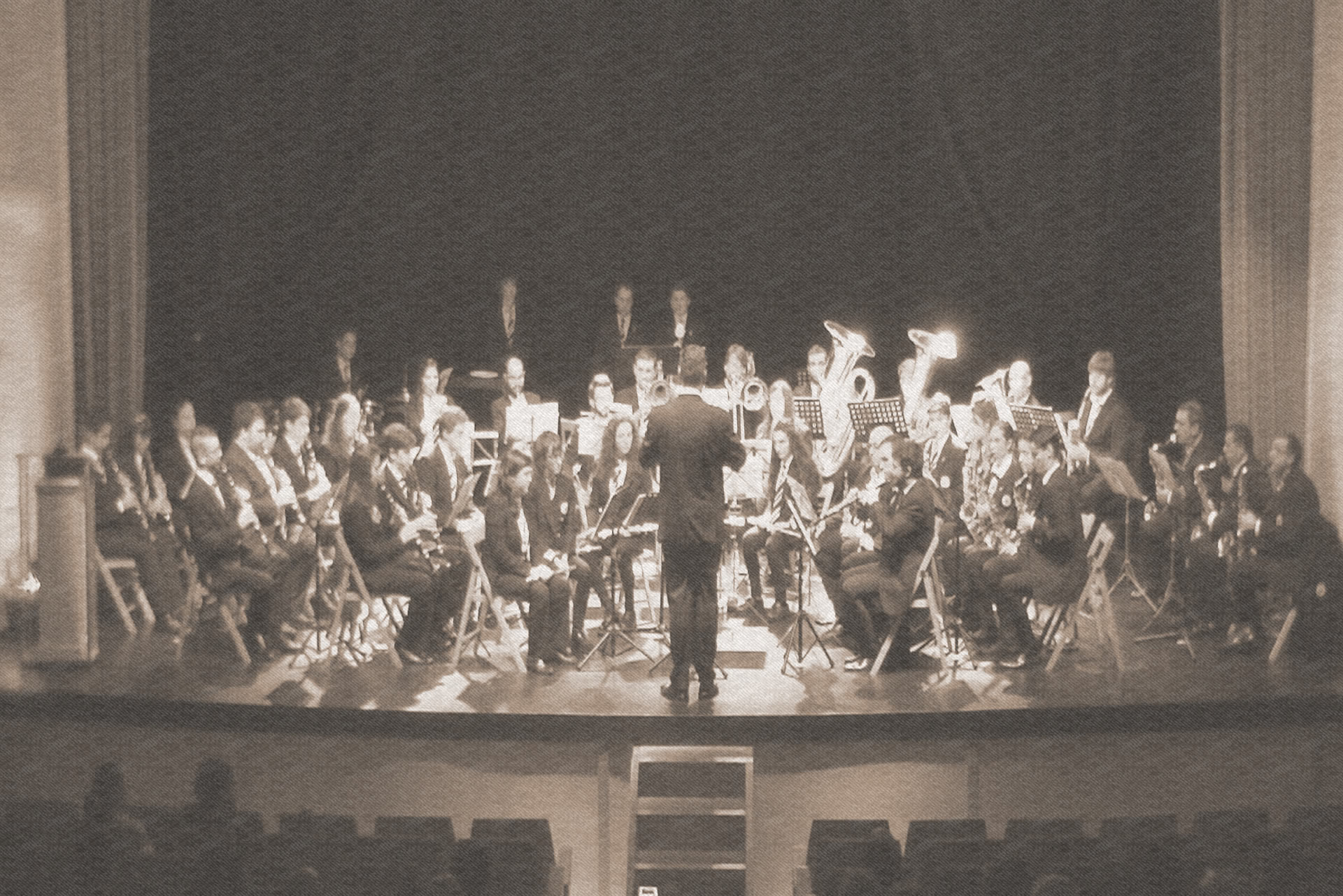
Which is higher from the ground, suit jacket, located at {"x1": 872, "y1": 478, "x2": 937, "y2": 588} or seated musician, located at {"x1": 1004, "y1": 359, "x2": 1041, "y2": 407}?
seated musician, located at {"x1": 1004, "y1": 359, "x2": 1041, "y2": 407}

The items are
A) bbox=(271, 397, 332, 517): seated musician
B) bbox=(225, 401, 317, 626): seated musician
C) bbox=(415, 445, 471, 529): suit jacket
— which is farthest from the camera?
bbox=(271, 397, 332, 517): seated musician

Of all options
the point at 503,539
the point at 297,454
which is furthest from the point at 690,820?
the point at 297,454

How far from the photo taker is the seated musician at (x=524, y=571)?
800cm

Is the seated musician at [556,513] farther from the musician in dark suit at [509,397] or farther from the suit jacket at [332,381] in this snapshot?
the suit jacket at [332,381]

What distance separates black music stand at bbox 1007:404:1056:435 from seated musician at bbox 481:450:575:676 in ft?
8.83

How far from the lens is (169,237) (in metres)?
12.7

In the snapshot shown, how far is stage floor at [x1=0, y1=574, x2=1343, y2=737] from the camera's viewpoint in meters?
7.15

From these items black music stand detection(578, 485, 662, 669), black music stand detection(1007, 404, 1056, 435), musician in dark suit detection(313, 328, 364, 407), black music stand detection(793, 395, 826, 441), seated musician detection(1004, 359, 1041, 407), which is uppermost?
musician in dark suit detection(313, 328, 364, 407)

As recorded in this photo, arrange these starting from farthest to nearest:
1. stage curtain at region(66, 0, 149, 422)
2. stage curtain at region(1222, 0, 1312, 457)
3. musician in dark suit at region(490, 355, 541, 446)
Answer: stage curtain at region(66, 0, 149, 422) < stage curtain at region(1222, 0, 1312, 457) < musician in dark suit at region(490, 355, 541, 446)

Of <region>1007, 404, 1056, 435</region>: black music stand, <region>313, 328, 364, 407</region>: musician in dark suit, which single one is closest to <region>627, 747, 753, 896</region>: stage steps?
<region>1007, 404, 1056, 435</region>: black music stand

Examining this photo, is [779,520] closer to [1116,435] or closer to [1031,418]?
[1031,418]

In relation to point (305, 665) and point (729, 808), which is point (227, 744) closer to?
point (305, 665)

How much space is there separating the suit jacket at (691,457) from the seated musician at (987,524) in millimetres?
1807

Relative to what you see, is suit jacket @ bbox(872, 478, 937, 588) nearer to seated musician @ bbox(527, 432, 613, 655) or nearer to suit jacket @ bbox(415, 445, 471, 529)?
seated musician @ bbox(527, 432, 613, 655)
